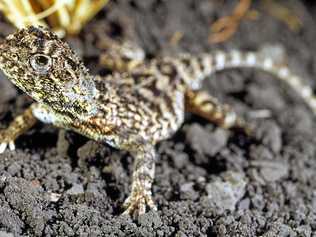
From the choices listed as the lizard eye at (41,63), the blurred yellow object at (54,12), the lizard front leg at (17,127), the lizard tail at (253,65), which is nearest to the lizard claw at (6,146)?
the lizard front leg at (17,127)

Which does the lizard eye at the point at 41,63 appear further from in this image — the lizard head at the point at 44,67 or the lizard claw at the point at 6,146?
the lizard claw at the point at 6,146

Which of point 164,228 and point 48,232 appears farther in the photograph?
point 164,228

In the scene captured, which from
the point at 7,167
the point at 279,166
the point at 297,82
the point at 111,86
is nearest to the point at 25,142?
the point at 7,167

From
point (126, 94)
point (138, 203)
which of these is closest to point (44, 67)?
point (126, 94)

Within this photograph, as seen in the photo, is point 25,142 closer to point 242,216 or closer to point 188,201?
point 188,201

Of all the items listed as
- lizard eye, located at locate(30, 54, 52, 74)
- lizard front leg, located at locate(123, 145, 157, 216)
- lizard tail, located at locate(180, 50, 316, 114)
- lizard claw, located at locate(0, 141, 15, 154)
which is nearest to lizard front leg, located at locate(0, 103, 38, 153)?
lizard claw, located at locate(0, 141, 15, 154)

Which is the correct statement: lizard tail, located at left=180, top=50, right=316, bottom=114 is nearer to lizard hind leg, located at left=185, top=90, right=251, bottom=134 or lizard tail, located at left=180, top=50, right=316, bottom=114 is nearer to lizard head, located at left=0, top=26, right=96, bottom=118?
lizard hind leg, located at left=185, top=90, right=251, bottom=134
